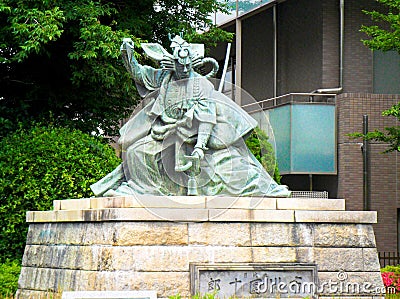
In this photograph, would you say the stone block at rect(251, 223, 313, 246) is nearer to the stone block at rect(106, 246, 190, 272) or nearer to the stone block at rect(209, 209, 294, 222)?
the stone block at rect(209, 209, 294, 222)

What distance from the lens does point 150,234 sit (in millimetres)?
11969

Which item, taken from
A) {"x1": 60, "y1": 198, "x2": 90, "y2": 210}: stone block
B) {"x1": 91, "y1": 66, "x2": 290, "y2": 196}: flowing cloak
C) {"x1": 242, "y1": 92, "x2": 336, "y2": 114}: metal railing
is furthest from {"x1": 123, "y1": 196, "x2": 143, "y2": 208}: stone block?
{"x1": 242, "y1": 92, "x2": 336, "y2": 114}: metal railing

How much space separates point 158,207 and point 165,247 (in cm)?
50

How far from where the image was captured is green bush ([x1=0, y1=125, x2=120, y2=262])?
17641 mm

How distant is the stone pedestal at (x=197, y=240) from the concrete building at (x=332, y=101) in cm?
1022

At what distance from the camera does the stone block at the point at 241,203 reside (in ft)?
40.6

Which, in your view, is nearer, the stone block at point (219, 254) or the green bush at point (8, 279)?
the stone block at point (219, 254)

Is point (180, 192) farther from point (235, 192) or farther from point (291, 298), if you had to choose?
point (291, 298)

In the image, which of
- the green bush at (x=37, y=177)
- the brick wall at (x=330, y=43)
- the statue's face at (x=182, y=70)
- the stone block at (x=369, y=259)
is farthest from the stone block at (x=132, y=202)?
the brick wall at (x=330, y=43)

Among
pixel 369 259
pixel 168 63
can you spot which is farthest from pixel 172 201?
pixel 369 259

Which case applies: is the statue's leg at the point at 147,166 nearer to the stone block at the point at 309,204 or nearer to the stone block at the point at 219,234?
the stone block at the point at 219,234

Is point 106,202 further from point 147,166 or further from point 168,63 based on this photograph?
point 168,63

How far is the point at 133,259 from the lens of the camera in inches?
466

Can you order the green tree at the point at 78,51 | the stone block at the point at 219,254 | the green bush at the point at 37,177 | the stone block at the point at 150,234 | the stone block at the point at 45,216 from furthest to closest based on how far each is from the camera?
the green tree at the point at 78,51 → the green bush at the point at 37,177 → the stone block at the point at 45,216 → the stone block at the point at 219,254 → the stone block at the point at 150,234
